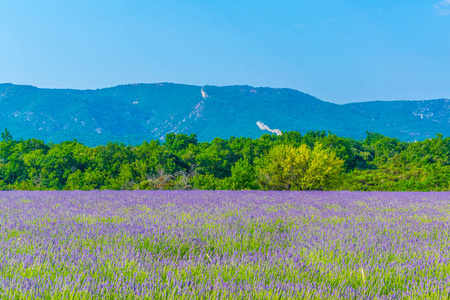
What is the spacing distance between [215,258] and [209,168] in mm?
32421

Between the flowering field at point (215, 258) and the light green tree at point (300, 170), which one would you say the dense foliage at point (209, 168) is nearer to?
the light green tree at point (300, 170)

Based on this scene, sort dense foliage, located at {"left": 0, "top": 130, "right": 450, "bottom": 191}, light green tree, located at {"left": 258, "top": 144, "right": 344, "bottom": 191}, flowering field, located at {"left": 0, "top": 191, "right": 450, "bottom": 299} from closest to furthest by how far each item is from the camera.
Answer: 1. flowering field, located at {"left": 0, "top": 191, "right": 450, "bottom": 299}
2. light green tree, located at {"left": 258, "top": 144, "right": 344, "bottom": 191}
3. dense foliage, located at {"left": 0, "top": 130, "right": 450, "bottom": 191}

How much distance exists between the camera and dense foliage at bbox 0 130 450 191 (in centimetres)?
1694

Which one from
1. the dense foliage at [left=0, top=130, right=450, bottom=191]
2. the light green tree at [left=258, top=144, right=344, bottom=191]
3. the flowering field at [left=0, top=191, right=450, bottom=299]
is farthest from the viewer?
the dense foliage at [left=0, top=130, right=450, bottom=191]

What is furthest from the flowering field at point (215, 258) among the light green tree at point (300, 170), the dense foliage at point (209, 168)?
the dense foliage at point (209, 168)

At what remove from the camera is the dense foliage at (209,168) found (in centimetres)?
1694

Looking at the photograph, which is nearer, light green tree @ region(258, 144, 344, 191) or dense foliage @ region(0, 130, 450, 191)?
light green tree @ region(258, 144, 344, 191)

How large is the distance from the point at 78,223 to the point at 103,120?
20459cm

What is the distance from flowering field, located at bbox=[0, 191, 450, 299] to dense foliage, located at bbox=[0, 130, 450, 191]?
12693 millimetres

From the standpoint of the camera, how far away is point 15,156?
29.2 m

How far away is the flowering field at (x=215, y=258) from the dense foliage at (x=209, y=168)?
500 inches

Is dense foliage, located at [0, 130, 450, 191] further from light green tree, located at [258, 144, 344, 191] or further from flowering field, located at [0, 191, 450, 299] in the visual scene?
flowering field, located at [0, 191, 450, 299]

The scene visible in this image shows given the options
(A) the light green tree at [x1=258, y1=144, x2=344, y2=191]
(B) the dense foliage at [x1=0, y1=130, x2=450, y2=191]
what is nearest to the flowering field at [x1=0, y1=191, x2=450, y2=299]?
(A) the light green tree at [x1=258, y1=144, x2=344, y2=191]

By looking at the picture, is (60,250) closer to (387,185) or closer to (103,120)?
(387,185)
